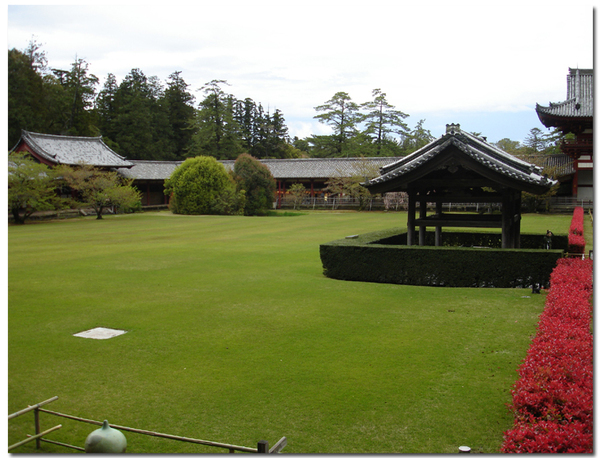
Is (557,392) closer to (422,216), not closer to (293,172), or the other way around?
(422,216)

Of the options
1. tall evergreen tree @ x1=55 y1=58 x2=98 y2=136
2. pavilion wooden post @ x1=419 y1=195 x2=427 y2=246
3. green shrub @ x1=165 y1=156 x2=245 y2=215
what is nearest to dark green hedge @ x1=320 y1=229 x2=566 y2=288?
pavilion wooden post @ x1=419 y1=195 x2=427 y2=246

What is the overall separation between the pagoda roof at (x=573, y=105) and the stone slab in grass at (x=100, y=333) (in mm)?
21873

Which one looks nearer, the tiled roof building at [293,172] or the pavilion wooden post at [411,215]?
the pavilion wooden post at [411,215]

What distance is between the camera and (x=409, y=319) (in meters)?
7.71

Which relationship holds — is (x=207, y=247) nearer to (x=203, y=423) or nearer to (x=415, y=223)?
(x=415, y=223)

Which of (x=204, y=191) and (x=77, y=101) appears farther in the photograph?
(x=77, y=101)

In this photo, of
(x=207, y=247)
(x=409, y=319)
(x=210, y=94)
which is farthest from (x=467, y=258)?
(x=210, y=94)

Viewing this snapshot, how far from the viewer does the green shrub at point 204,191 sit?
4031cm

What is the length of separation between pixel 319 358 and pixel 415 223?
6926mm

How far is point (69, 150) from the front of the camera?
40531mm

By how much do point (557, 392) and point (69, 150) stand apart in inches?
1698

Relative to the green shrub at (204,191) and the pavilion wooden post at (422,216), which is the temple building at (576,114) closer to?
the pavilion wooden post at (422,216)

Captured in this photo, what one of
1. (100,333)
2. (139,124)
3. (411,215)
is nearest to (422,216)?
(411,215)

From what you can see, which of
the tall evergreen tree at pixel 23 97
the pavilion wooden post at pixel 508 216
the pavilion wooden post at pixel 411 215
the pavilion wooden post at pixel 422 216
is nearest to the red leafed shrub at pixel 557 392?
the pavilion wooden post at pixel 508 216
